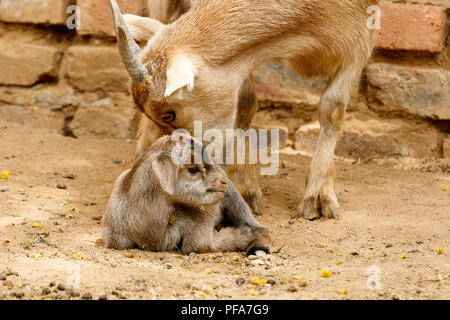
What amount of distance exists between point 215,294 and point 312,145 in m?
3.39

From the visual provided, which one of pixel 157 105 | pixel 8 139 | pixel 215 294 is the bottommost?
pixel 215 294

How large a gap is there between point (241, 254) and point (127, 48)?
138cm

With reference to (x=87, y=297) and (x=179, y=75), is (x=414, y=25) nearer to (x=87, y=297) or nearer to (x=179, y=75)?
(x=179, y=75)

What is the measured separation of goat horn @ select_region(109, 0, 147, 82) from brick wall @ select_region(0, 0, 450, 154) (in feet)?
7.14

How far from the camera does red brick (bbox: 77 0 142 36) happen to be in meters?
6.07

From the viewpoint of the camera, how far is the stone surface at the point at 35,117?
6406 millimetres

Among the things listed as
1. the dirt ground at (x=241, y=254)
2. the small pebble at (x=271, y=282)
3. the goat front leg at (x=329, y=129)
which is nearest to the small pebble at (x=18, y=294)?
the dirt ground at (x=241, y=254)

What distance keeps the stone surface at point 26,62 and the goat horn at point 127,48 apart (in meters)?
2.61

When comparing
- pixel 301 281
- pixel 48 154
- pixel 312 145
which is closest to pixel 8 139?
pixel 48 154

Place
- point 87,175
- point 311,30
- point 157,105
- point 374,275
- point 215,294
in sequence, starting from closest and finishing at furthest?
1. point 215,294
2. point 374,275
3. point 157,105
4. point 311,30
5. point 87,175

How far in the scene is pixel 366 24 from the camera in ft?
15.0

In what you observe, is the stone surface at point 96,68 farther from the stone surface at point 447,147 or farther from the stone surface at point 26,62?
the stone surface at point 447,147

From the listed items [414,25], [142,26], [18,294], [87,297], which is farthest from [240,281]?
[414,25]

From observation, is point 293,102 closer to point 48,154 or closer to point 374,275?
point 48,154
